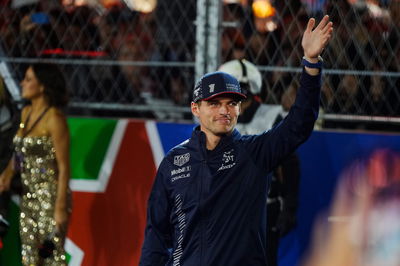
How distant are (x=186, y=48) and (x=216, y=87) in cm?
305

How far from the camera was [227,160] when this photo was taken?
4.38 meters

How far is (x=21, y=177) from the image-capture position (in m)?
6.62

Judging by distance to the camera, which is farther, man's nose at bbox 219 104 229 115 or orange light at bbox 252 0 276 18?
orange light at bbox 252 0 276 18

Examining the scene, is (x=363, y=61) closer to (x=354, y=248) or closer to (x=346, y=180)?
(x=346, y=180)

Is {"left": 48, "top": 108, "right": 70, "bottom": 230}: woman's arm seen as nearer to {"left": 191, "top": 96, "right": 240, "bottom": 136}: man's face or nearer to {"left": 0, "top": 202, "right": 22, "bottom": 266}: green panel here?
{"left": 0, "top": 202, "right": 22, "bottom": 266}: green panel

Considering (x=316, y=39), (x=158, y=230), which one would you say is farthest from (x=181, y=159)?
(x=316, y=39)

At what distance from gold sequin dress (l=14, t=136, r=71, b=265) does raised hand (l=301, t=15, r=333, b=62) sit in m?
2.85

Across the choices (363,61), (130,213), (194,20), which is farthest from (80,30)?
(363,61)

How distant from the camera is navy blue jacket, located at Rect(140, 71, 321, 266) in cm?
421

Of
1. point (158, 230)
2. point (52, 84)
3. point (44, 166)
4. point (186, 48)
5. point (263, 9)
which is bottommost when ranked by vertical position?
point (158, 230)

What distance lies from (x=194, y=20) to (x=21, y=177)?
5.85ft

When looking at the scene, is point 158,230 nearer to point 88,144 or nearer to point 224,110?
point 224,110

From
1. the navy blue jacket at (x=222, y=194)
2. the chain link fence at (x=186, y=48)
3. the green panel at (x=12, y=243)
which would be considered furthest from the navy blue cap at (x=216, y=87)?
the green panel at (x=12, y=243)

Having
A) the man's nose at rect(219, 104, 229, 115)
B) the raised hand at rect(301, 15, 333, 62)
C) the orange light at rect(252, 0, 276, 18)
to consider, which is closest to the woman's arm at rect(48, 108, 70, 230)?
the orange light at rect(252, 0, 276, 18)
